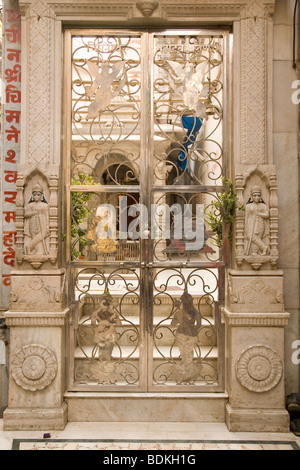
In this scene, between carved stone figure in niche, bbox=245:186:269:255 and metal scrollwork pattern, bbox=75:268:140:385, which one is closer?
carved stone figure in niche, bbox=245:186:269:255

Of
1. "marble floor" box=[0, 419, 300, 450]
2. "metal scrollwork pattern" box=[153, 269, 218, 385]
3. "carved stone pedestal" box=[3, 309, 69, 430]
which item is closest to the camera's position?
"marble floor" box=[0, 419, 300, 450]

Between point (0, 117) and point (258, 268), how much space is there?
8.93 feet

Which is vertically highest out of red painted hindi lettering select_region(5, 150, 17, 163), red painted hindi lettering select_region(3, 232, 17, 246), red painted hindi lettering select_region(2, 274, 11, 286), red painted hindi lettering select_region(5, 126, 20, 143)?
red painted hindi lettering select_region(5, 126, 20, 143)

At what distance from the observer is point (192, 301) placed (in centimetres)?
365

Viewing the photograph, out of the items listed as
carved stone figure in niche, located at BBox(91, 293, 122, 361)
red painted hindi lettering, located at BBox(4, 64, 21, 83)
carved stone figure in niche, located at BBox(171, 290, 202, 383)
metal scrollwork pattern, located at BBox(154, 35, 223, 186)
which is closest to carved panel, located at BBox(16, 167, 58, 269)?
carved stone figure in niche, located at BBox(91, 293, 122, 361)

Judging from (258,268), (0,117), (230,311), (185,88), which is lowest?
(230,311)

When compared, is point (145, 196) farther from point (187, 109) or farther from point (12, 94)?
point (12, 94)

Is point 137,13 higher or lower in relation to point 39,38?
higher

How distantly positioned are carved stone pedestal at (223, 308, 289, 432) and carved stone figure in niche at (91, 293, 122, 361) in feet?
3.47

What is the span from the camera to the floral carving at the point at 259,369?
3.40 m

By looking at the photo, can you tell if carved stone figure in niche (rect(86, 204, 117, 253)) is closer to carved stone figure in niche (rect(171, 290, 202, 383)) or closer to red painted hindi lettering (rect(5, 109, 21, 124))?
carved stone figure in niche (rect(171, 290, 202, 383))

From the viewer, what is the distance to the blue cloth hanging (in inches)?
144

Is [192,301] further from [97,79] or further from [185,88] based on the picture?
[97,79]
